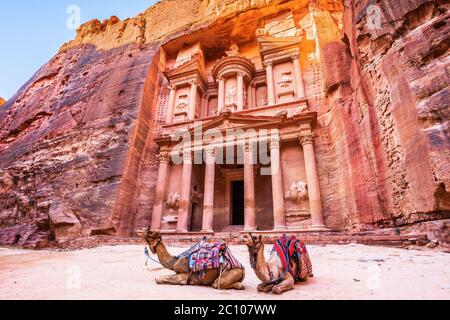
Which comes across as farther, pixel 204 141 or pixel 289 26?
pixel 289 26

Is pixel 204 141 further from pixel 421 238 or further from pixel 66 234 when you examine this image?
pixel 421 238

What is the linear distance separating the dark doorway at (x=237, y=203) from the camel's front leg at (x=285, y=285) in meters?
11.8

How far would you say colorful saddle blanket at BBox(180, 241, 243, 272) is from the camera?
2994 mm

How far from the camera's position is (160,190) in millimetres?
12930

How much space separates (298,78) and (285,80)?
0.97 meters

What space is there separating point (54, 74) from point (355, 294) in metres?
27.2

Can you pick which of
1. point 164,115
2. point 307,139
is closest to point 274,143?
point 307,139

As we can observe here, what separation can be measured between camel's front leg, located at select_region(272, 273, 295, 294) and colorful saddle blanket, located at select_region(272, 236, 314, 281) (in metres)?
0.11

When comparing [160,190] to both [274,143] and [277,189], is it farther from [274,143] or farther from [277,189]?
[274,143]

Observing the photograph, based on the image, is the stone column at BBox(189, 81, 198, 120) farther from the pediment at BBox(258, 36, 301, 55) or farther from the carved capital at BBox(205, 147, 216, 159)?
the pediment at BBox(258, 36, 301, 55)

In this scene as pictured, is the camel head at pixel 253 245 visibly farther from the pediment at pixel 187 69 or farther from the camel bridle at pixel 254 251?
the pediment at pixel 187 69
